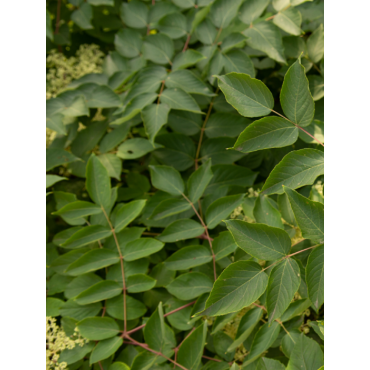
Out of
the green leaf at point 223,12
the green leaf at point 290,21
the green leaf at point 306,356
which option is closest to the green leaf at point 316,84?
the green leaf at point 290,21

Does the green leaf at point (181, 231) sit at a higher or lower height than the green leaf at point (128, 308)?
higher

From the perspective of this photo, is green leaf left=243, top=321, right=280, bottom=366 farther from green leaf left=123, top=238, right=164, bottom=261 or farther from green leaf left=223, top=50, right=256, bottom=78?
green leaf left=223, top=50, right=256, bottom=78

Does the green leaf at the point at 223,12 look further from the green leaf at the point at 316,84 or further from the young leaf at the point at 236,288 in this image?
the young leaf at the point at 236,288

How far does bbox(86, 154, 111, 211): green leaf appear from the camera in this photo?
2.65 ft

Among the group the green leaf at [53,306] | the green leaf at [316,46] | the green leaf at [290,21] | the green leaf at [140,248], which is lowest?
the green leaf at [53,306]

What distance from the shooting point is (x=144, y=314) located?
2.69 feet

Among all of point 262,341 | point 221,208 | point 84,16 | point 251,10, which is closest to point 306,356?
point 262,341

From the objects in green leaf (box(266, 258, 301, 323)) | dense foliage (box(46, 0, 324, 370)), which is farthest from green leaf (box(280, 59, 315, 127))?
green leaf (box(266, 258, 301, 323))

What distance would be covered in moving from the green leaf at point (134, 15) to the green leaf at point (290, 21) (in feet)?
1.34

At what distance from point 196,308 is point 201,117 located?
0.53m

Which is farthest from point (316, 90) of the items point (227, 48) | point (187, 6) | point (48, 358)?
point (48, 358)

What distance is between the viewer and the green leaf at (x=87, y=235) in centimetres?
77

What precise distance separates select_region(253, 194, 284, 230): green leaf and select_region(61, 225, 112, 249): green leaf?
0.35 m

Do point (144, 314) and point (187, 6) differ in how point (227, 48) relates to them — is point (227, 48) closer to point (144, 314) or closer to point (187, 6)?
point (187, 6)
